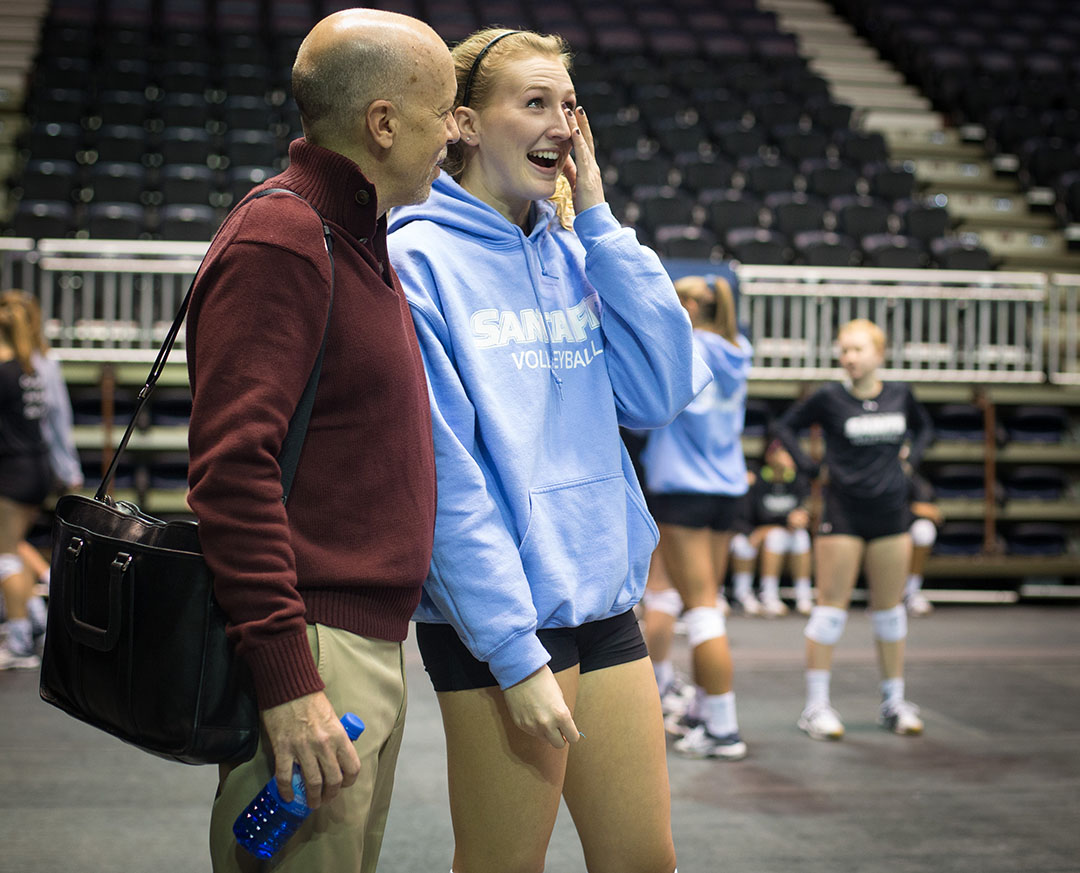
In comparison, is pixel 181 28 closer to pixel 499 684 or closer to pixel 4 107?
Answer: pixel 4 107

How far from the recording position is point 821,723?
477cm

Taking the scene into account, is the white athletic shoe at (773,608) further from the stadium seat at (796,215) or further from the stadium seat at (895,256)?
the stadium seat at (796,215)

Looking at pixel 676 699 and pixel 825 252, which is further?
pixel 825 252

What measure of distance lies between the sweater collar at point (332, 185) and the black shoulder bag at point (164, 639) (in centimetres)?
Result: 6

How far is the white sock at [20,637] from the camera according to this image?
5926mm

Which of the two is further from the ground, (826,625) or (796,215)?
(796,215)

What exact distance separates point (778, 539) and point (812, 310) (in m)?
2.11

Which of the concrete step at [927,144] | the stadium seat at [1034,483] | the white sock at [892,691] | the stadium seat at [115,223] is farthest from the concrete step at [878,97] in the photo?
the white sock at [892,691]

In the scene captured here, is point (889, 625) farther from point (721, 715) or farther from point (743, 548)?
point (743, 548)

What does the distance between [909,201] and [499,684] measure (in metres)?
10.5

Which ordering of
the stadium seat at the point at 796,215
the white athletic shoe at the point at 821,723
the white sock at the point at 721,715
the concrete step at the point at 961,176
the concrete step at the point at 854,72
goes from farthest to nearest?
the concrete step at the point at 854,72, the concrete step at the point at 961,176, the stadium seat at the point at 796,215, the white athletic shoe at the point at 821,723, the white sock at the point at 721,715

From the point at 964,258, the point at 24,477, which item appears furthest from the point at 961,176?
the point at 24,477

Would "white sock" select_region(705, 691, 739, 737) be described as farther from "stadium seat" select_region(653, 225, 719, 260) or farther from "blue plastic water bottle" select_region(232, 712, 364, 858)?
Result: "stadium seat" select_region(653, 225, 719, 260)

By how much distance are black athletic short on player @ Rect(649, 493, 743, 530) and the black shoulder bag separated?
3.10m
